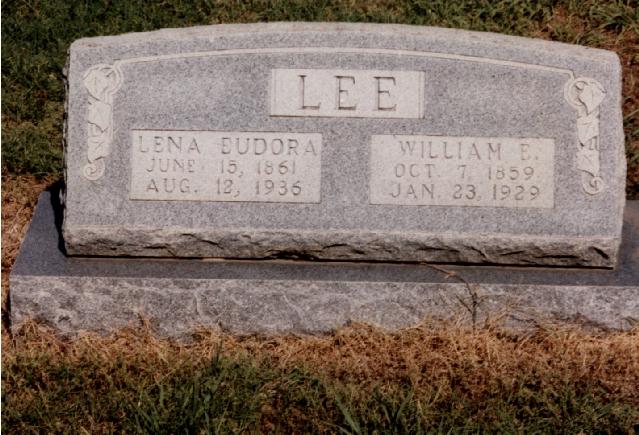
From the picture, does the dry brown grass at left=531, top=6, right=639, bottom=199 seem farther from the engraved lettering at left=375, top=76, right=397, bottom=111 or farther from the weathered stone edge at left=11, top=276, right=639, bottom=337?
the engraved lettering at left=375, top=76, right=397, bottom=111

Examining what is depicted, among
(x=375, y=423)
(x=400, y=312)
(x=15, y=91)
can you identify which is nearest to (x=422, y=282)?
(x=400, y=312)

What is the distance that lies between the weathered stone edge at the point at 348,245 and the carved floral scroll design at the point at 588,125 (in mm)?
253

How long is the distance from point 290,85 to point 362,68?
31 centimetres

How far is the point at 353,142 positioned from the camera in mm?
4367

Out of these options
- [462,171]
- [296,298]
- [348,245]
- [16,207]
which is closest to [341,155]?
[348,245]

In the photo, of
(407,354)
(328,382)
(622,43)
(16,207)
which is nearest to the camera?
(328,382)

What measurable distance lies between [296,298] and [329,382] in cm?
51

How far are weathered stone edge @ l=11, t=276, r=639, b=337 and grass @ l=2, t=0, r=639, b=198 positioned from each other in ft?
7.40

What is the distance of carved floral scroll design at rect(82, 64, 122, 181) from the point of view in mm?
4383

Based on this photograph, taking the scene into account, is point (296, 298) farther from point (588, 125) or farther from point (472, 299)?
point (588, 125)

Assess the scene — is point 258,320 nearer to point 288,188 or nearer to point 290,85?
point 288,188

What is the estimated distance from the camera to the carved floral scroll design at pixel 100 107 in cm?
438

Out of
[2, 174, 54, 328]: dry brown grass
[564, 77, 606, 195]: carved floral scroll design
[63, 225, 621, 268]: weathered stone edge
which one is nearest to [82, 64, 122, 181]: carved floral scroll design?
[63, 225, 621, 268]: weathered stone edge

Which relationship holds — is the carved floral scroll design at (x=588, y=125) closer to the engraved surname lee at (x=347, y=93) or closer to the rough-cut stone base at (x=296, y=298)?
the rough-cut stone base at (x=296, y=298)
